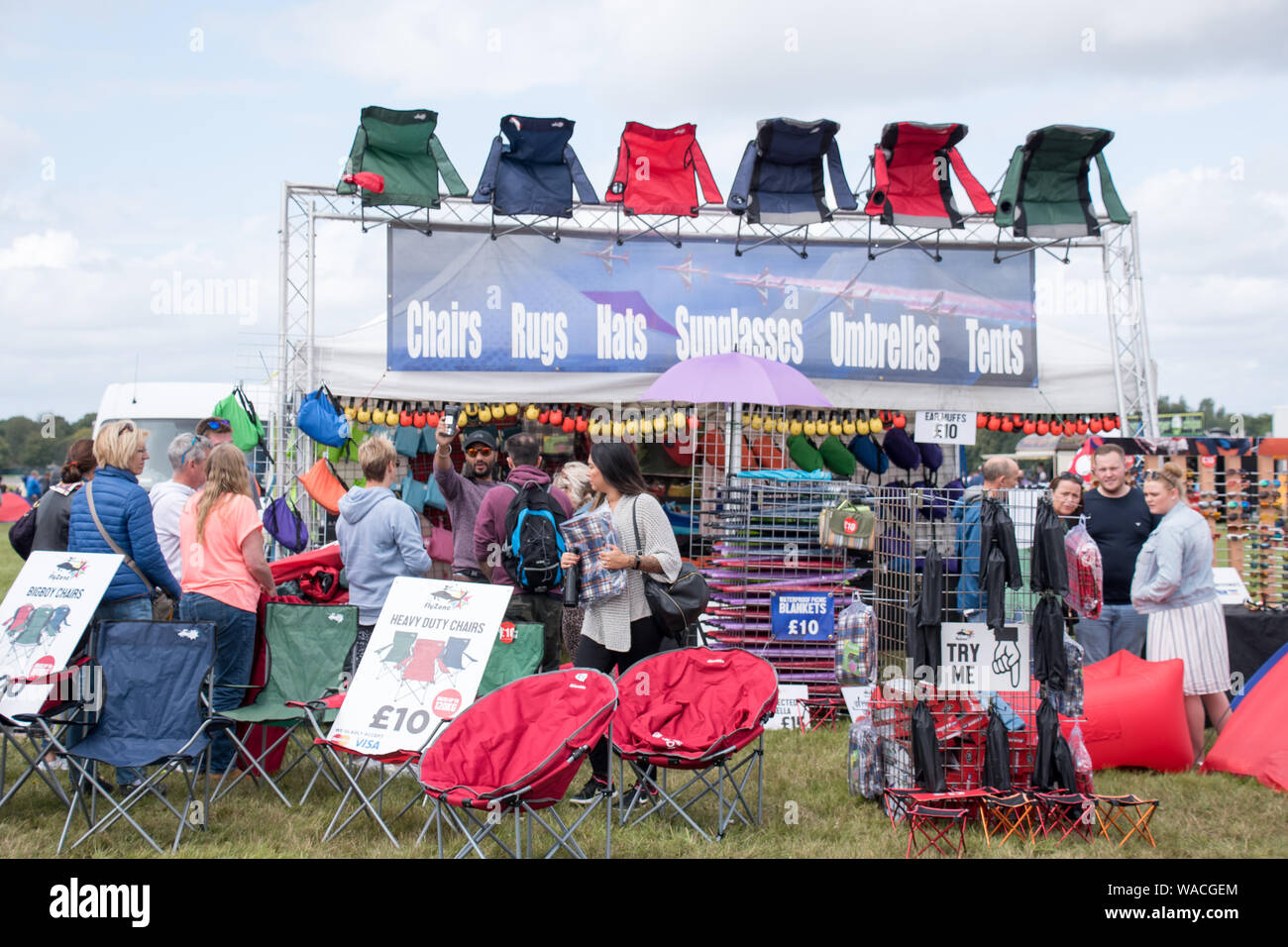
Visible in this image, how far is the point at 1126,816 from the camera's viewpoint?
14.5 feet

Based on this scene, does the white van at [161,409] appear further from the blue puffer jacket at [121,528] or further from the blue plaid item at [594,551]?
the blue plaid item at [594,551]

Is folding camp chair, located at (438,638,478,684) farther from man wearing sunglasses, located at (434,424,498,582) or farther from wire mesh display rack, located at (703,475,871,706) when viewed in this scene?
wire mesh display rack, located at (703,475,871,706)

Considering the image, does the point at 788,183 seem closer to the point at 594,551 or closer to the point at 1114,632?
the point at 1114,632

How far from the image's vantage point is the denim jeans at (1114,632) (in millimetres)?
5949

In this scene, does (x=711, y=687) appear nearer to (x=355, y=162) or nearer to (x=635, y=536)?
(x=635, y=536)

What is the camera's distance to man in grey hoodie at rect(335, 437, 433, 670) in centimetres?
504

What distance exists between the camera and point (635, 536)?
4422 mm

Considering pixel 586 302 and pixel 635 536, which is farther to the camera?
pixel 586 302

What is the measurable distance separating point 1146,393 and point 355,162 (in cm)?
637

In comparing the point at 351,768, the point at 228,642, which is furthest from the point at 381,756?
the point at 228,642

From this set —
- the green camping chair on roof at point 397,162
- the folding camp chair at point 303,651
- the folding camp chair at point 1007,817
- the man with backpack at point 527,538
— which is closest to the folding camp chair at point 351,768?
the folding camp chair at point 303,651

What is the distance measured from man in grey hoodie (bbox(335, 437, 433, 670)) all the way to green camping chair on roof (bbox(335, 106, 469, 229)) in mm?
3303

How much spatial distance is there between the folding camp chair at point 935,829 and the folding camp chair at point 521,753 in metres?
1.18
